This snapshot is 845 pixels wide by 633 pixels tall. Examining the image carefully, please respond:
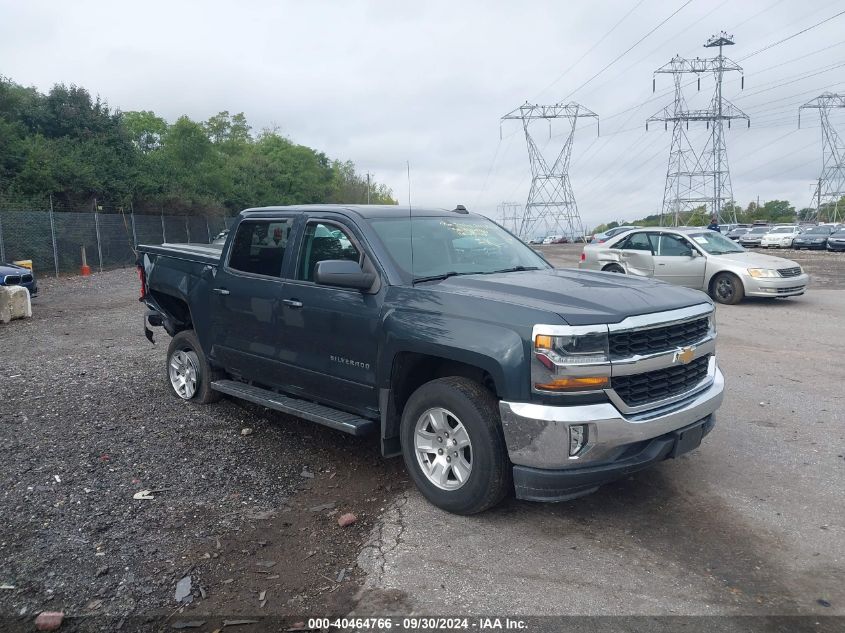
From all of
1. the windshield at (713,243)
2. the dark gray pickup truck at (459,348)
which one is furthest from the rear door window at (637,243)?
the dark gray pickup truck at (459,348)

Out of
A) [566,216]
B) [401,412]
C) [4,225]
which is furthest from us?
[566,216]

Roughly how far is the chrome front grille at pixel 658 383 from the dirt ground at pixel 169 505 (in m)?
1.76

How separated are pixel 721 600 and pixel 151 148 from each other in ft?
187

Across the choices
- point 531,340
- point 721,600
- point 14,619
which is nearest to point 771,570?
point 721,600

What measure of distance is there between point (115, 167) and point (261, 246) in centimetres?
3115

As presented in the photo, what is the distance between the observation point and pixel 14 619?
334 cm

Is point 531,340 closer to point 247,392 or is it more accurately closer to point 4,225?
point 247,392

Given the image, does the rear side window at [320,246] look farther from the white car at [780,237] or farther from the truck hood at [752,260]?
the white car at [780,237]

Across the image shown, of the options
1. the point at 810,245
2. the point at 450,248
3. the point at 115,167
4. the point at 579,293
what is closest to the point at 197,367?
the point at 450,248

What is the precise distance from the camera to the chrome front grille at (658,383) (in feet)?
13.1

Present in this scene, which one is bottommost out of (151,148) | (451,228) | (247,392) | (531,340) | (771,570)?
(771,570)

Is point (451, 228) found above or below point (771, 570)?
above

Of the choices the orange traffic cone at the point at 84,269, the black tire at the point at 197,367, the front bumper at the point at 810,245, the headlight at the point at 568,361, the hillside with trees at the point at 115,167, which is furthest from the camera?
the front bumper at the point at 810,245

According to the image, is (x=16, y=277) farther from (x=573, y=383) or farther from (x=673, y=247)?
(x=573, y=383)
